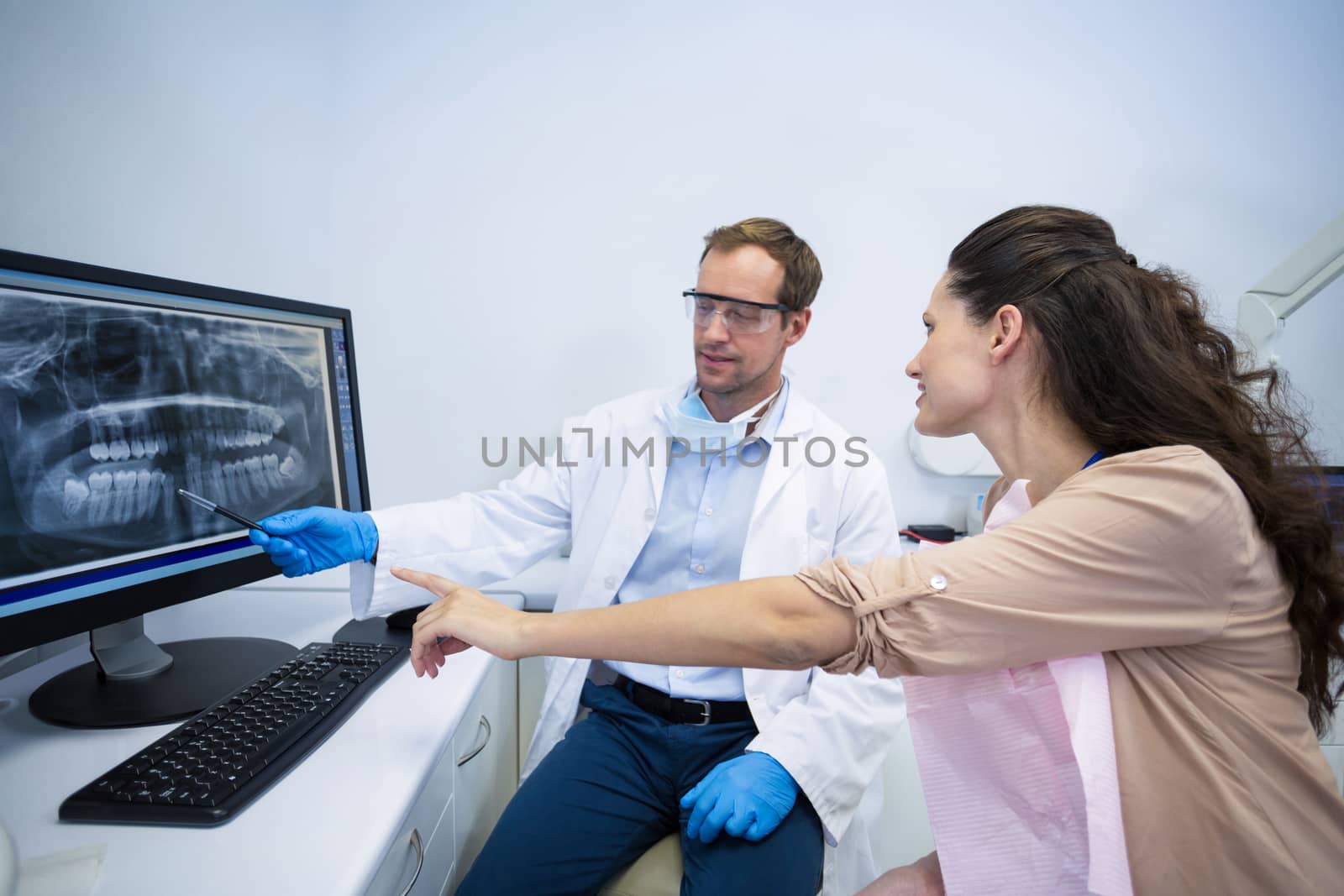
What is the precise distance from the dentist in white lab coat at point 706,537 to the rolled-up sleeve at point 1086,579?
520mm

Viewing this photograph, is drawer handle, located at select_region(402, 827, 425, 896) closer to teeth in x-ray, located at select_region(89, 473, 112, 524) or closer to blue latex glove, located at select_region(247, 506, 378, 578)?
blue latex glove, located at select_region(247, 506, 378, 578)

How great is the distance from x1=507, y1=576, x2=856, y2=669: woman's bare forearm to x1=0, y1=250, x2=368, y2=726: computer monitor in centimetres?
53

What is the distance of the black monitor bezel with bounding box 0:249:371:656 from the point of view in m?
0.75

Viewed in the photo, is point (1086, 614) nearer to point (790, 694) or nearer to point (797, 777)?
point (797, 777)

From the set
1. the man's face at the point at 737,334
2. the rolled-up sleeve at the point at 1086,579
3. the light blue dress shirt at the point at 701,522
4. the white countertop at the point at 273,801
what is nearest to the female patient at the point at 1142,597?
the rolled-up sleeve at the point at 1086,579

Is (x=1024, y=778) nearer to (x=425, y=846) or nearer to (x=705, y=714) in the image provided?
(x=705, y=714)

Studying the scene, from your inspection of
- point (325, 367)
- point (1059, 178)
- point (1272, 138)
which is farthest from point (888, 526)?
point (1272, 138)

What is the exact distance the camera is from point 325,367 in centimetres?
121

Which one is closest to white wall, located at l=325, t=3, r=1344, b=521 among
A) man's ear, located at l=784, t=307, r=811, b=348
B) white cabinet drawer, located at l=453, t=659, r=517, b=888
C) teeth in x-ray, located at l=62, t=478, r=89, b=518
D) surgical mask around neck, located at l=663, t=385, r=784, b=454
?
man's ear, located at l=784, t=307, r=811, b=348

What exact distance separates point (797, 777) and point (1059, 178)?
5.92 ft

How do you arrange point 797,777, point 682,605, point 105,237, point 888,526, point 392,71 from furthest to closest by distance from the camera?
point 392,71, point 888,526, point 105,237, point 797,777, point 682,605

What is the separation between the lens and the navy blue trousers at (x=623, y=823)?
1.04 meters

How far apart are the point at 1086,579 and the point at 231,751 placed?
3.00ft

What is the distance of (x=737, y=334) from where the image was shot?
1.55 m
